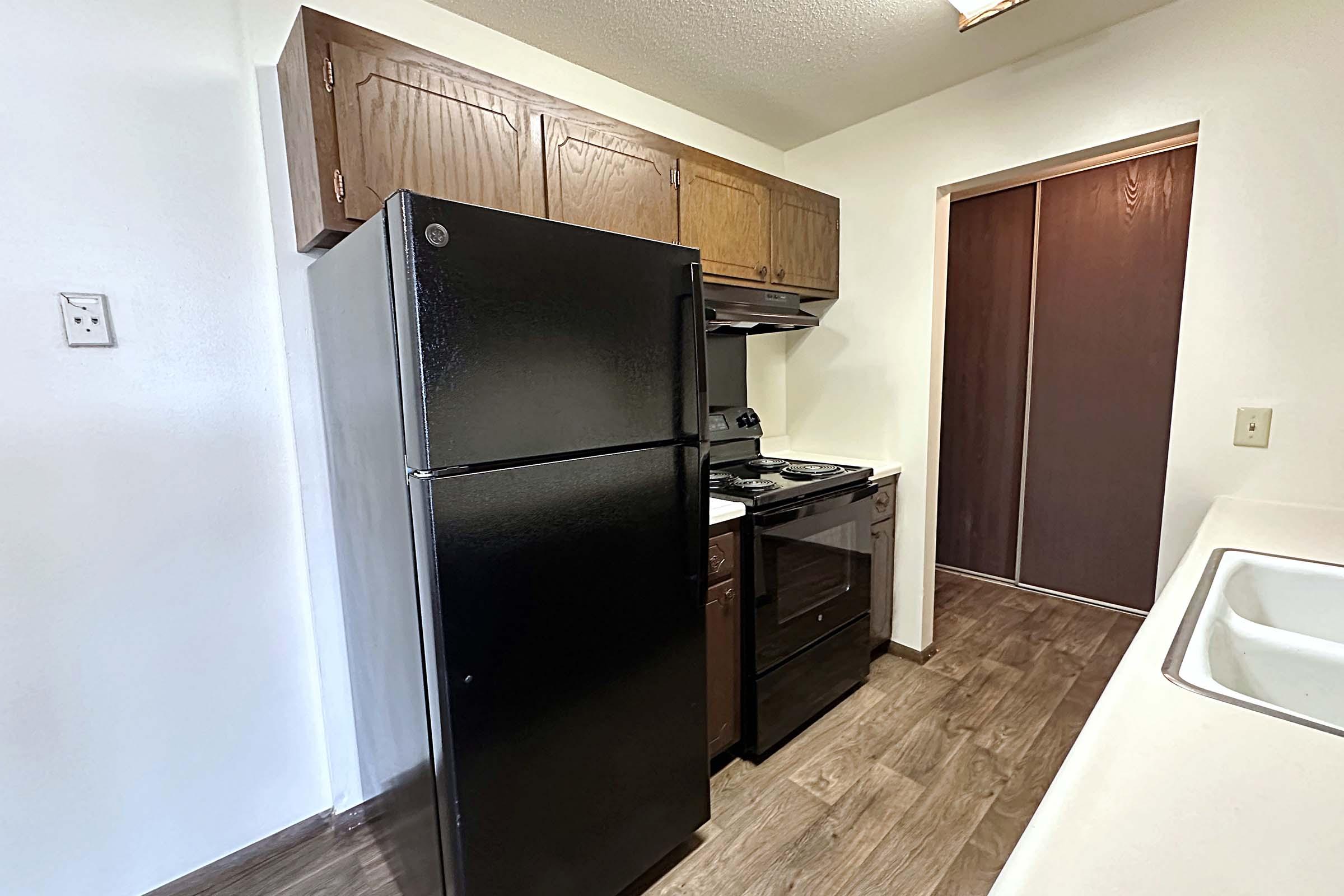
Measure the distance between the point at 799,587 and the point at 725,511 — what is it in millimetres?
492

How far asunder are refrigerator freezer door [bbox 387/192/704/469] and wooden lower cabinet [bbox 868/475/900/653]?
1360 mm

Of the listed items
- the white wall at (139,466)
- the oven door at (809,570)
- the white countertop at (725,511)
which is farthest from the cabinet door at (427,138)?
the oven door at (809,570)

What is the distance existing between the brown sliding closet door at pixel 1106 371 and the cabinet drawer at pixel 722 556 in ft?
7.50

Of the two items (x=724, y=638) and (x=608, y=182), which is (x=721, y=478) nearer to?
(x=724, y=638)

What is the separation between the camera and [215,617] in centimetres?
150

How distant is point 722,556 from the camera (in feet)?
5.78

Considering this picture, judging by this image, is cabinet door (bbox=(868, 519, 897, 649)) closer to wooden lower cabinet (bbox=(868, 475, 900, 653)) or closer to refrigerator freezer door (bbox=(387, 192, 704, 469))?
wooden lower cabinet (bbox=(868, 475, 900, 653))

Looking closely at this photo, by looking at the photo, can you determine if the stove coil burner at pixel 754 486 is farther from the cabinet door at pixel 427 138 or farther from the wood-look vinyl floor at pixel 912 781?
the cabinet door at pixel 427 138

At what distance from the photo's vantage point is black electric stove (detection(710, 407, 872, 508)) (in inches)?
75.9

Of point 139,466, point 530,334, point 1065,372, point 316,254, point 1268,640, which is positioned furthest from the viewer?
point 1065,372

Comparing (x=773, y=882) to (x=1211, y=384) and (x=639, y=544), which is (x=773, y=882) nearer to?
(x=639, y=544)

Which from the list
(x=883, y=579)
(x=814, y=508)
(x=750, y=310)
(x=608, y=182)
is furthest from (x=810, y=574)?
(x=608, y=182)

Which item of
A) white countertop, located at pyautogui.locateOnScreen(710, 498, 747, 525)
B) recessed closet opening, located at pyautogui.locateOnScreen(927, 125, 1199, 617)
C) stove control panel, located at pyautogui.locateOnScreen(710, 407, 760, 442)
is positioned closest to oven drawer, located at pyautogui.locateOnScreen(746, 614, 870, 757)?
white countertop, located at pyautogui.locateOnScreen(710, 498, 747, 525)

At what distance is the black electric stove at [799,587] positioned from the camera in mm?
1874
